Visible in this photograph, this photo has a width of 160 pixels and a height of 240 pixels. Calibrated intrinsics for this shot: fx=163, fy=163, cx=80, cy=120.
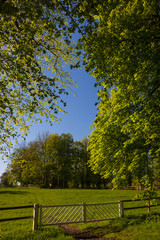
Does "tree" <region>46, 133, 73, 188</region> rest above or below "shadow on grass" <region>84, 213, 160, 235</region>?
above

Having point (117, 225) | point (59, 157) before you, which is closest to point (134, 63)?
point (117, 225)

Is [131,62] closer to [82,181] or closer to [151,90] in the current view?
[151,90]

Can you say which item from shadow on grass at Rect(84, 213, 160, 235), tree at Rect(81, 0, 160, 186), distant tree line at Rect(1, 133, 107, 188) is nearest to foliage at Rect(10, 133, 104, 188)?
distant tree line at Rect(1, 133, 107, 188)


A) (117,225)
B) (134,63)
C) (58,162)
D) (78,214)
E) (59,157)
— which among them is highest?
(134,63)

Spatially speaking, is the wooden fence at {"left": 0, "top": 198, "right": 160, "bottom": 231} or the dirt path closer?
the dirt path

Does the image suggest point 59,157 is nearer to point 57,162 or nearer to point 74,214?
point 57,162

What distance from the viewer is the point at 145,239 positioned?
673 cm

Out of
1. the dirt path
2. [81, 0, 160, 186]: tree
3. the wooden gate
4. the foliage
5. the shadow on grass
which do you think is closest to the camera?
[81, 0, 160, 186]: tree

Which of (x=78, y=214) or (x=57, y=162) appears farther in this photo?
(x=57, y=162)

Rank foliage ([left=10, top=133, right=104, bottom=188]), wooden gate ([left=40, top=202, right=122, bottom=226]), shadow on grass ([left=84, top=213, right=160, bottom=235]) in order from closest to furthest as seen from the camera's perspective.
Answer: shadow on grass ([left=84, top=213, right=160, bottom=235])
wooden gate ([left=40, top=202, right=122, bottom=226])
foliage ([left=10, top=133, right=104, bottom=188])

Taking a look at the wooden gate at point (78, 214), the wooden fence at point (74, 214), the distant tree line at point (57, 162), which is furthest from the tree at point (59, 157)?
the wooden fence at point (74, 214)

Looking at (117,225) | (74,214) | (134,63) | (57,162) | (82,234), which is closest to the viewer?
(134,63)

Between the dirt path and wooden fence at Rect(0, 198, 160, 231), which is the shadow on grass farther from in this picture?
wooden fence at Rect(0, 198, 160, 231)

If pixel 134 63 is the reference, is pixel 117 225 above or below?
below
